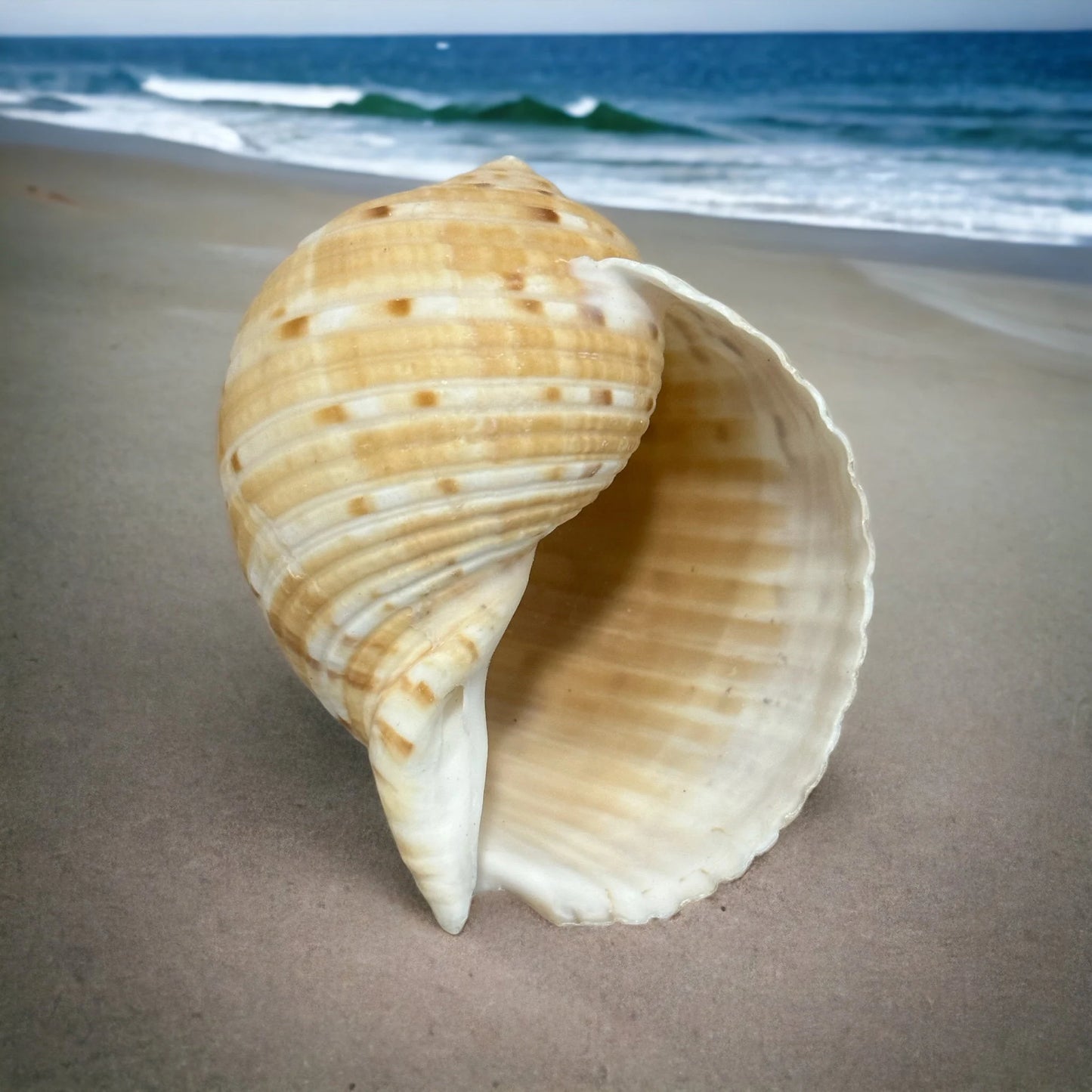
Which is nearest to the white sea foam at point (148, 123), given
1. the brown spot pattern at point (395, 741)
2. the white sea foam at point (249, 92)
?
the white sea foam at point (249, 92)

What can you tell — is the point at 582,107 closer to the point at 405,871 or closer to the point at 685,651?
the point at 685,651

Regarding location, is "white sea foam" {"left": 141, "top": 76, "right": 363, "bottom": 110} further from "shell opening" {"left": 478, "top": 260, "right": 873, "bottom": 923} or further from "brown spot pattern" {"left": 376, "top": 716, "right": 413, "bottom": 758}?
"brown spot pattern" {"left": 376, "top": 716, "right": 413, "bottom": 758}

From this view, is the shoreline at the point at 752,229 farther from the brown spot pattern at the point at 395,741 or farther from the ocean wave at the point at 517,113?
the brown spot pattern at the point at 395,741

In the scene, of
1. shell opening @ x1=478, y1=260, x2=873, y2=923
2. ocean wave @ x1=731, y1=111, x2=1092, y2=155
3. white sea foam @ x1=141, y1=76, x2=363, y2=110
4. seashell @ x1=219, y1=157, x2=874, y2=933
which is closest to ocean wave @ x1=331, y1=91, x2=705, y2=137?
white sea foam @ x1=141, y1=76, x2=363, y2=110

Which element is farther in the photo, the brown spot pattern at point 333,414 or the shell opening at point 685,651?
the shell opening at point 685,651

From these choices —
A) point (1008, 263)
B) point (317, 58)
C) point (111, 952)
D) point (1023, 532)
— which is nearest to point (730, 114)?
point (317, 58)

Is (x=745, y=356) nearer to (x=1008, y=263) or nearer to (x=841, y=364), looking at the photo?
(x=841, y=364)

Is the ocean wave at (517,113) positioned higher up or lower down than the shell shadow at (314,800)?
lower down
